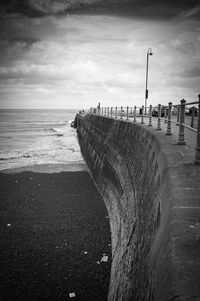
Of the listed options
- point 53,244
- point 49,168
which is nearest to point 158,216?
point 53,244

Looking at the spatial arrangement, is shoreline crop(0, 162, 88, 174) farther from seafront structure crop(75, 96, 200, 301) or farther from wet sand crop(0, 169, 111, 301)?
seafront structure crop(75, 96, 200, 301)

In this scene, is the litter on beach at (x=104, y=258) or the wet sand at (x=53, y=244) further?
the litter on beach at (x=104, y=258)

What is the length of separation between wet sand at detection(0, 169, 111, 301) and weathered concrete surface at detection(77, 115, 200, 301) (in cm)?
82

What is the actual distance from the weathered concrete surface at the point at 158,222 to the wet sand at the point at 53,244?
82cm

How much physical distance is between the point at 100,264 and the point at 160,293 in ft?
18.3

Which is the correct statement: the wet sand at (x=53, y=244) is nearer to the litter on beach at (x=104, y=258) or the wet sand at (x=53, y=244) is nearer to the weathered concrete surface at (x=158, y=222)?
the litter on beach at (x=104, y=258)

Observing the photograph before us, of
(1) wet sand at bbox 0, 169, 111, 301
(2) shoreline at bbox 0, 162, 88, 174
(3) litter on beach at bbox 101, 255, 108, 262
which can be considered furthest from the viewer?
(2) shoreline at bbox 0, 162, 88, 174

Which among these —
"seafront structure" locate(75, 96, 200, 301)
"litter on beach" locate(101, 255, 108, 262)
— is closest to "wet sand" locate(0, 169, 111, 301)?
"litter on beach" locate(101, 255, 108, 262)

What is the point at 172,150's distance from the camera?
517 cm

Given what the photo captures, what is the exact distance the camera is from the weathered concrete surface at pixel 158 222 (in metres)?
1.92

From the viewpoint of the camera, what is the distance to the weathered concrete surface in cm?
192

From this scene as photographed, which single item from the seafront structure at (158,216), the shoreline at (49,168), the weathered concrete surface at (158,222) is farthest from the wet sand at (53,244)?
the shoreline at (49,168)

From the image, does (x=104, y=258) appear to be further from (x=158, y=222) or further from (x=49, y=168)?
(x=49, y=168)

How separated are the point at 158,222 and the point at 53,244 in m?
5.50
